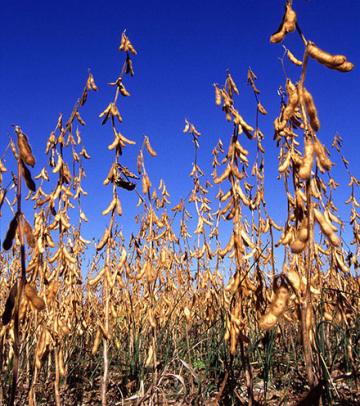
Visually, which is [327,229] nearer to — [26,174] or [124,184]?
[26,174]

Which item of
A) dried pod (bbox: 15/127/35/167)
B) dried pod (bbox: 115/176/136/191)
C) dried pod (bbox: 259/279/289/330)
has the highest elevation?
dried pod (bbox: 115/176/136/191)

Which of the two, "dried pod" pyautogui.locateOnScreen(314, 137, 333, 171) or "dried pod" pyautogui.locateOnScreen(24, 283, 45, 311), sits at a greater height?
"dried pod" pyautogui.locateOnScreen(314, 137, 333, 171)

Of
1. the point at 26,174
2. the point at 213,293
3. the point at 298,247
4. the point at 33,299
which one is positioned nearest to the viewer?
the point at 298,247

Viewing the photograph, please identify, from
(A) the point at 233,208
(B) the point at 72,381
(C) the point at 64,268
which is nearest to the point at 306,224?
(A) the point at 233,208

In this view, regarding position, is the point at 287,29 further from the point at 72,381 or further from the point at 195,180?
the point at 72,381

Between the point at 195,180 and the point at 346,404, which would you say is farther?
the point at 195,180

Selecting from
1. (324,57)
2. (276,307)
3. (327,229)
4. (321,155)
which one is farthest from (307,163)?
(276,307)

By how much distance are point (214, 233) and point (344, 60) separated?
11.0ft

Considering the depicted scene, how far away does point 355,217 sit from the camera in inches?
196

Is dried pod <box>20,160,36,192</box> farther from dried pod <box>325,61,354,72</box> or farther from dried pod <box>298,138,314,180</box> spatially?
dried pod <box>325,61,354,72</box>

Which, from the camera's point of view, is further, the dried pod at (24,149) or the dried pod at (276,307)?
the dried pod at (24,149)

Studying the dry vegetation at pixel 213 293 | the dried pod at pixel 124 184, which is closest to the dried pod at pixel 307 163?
the dry vegetation at pixel 213 293

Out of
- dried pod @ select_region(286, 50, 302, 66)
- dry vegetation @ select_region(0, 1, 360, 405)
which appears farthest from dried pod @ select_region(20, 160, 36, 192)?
dried pod @ select_region(286, 50, 302, 66)

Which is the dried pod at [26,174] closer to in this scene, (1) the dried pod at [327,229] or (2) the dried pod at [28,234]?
(2) the dried pod at [28,234]
